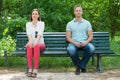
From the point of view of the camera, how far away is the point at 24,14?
9.98 metres

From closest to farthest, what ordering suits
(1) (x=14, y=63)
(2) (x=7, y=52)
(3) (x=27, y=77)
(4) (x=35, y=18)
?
(3) (x=27, y=77) → (4) (x=35, y=18) → (2) (x=7, y=52) → (1) (x=14, y=63)

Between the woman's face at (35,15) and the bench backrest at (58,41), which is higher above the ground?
the woman's face at (35,15)

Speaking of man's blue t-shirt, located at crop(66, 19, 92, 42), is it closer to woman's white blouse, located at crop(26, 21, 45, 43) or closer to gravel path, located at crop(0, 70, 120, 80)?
woman's white blouse, located at crop(26, 21, 45, 43)

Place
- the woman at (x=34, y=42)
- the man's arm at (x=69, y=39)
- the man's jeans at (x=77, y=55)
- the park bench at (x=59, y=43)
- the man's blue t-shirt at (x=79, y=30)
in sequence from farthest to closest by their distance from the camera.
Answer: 1. the park bench at (x=59, y=43)
2. the man's blue t-shirt at (x=79, y=30)
3. the man's arm at (x=69, y=39)
4. the man's jeans at (x=77, y=55)
5. the woman at (x=34, y=42)

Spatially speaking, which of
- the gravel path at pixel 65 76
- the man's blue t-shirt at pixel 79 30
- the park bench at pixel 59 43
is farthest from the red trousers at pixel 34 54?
the man's blue t-shirt at pixel 79 30

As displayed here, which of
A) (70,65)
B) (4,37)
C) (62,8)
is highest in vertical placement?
(62,8)

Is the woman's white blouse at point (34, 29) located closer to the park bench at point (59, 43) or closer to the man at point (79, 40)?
the park bench at point (59, 43)

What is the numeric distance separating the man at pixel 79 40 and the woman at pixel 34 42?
582mm

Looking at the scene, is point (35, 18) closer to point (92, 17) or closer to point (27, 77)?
point (27, 77)

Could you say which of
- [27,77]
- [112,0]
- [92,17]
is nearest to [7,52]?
[27,77]

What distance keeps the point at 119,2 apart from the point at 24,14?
19.1 ft

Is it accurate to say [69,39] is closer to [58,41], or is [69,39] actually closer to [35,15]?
[58,41]

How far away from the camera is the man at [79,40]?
300 inches

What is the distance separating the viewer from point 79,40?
25.7 ft
